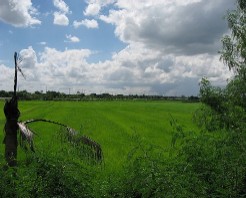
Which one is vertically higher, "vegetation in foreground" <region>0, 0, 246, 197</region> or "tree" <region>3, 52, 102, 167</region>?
"tree" <region>3, 52, 102, 167</region>

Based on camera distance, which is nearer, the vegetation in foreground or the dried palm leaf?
the vegetation in foreground

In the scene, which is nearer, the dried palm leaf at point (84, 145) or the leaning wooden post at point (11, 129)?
the leaning wooden post at point (11, 129)

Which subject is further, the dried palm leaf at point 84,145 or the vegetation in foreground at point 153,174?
the dried palm leaf at point 84,145

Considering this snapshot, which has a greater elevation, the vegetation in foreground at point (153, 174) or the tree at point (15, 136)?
the tree at point (15, 136)

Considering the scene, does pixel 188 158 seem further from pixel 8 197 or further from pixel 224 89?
pixel 224 89

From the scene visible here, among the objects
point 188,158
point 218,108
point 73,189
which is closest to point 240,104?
point 218,108

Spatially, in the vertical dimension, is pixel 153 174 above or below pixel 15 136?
below

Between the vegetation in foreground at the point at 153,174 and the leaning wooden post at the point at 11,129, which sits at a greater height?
the leaning wooden post at the point at 11,129

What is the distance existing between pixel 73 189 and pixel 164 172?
1.62m

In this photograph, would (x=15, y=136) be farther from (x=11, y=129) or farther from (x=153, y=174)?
(x=153, y=174)

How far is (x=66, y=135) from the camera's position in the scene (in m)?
7.75

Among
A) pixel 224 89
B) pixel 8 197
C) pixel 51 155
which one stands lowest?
pixel 8 197

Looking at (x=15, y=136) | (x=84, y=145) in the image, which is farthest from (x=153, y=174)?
(x=15, y=136)

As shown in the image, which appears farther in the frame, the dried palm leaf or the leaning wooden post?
the dried palm leaf
